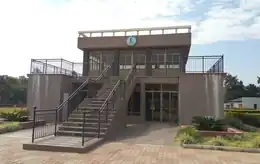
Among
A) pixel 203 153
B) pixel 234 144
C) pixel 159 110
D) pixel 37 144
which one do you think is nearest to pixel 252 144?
pixel 234 144

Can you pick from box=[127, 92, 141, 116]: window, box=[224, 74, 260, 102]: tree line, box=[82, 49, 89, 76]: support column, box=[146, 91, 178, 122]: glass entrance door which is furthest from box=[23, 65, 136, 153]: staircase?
box=[224, 74, 260, 102]: tree line

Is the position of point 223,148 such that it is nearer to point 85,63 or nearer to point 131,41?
point 131,41

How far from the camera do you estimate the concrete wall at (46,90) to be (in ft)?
54.2

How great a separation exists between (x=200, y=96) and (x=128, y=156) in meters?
Result: 8.77

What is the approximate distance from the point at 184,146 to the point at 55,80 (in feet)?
35.7

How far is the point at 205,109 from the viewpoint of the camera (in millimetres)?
14562

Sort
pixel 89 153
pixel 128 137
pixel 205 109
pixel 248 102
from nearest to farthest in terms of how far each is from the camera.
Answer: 1. pixel 89 153
2. pixel 128 137
3. pixel 205 109
4. pixel 248 102

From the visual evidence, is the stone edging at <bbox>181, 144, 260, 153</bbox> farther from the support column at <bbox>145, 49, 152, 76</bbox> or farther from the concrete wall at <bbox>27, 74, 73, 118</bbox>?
the support column at <bbox>145, 49, 152, 76</bbox>

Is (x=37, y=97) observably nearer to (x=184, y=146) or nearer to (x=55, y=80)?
(x=55, y=80)

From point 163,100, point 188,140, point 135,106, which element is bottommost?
point 188,140

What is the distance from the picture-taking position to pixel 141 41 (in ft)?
64.2

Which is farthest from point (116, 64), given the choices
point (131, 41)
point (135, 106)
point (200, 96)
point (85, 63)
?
point (200, 96)

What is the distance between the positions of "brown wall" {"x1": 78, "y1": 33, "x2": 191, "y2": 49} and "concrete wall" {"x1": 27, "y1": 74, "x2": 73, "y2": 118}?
4.70 meters

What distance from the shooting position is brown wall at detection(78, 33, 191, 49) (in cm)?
1888
